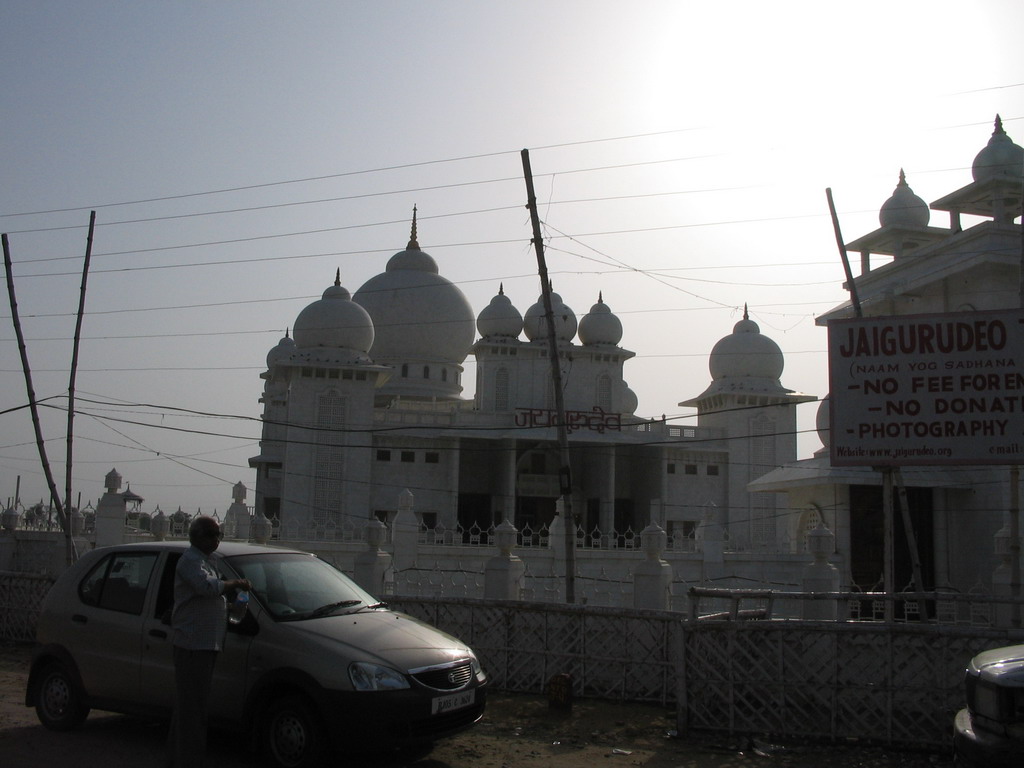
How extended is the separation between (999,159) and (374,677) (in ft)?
69.6

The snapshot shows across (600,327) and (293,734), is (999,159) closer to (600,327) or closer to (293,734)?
(600,327)

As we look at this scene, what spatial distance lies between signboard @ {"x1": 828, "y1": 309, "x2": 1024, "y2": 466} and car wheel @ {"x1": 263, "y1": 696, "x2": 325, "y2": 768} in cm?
516

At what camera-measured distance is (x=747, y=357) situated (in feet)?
114

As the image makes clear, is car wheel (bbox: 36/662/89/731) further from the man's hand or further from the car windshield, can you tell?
the man's hand

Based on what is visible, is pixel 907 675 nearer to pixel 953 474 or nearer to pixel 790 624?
pixel 790 624

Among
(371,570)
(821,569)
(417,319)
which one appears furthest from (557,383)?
(417,319)

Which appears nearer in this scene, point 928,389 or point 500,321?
point 928,389

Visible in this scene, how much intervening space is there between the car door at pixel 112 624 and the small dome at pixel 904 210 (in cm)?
2223

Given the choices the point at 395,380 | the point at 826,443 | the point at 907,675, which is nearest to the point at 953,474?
the point at 826,443

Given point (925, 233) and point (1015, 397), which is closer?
point (1015, 397)

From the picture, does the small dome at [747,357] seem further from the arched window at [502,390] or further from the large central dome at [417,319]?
the large central dome at [417,319]

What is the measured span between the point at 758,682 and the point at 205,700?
436 cm

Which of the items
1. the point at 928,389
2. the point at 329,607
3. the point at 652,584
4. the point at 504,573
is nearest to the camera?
the point at 329,607

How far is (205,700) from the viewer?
5.74 metres
